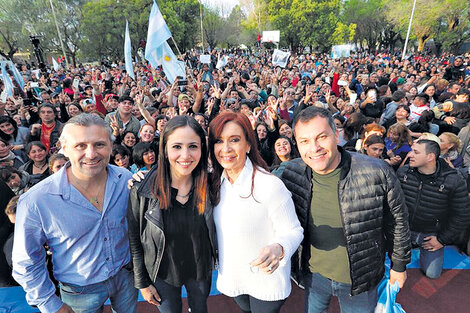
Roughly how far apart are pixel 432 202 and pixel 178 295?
274 cm

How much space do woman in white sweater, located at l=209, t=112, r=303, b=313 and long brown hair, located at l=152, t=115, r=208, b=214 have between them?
0.25ft

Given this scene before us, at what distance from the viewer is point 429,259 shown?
3133 mm

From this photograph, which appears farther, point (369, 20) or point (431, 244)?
point (369, 20)

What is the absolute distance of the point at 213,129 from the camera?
5.73 ft

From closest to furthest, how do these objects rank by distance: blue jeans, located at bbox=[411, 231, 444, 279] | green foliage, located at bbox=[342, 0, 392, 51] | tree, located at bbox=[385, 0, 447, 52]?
blue jeans, located at bbox=[411, 231, 444, 279], tree, located at bbox=[385, 0, 447, 52], green foliage, located at bbox=[342, 0, 392, 51]

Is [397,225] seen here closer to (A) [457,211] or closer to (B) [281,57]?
(A) [457,211]

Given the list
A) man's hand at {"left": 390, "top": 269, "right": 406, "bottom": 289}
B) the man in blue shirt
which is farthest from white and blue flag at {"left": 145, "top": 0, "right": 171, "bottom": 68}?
man's hand at {"left": 390, "top": 269, "right": 406, "bottom": 289}

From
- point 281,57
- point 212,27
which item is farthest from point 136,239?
point 212,27

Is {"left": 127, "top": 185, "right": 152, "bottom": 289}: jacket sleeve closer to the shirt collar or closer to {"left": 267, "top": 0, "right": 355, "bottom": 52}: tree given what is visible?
the shirt collar

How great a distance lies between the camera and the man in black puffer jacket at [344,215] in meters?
1.82

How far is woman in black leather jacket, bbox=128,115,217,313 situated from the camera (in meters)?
1.76

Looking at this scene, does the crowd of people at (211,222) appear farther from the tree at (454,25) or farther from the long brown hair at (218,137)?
the tree at (454,25)

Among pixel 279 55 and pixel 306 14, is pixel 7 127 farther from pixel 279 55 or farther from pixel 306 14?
pixel 306 14

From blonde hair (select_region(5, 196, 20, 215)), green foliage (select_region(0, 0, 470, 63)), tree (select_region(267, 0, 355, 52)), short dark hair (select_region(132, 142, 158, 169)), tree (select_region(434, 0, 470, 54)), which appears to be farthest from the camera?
tree (select_region(267, 0, 355, 52))
